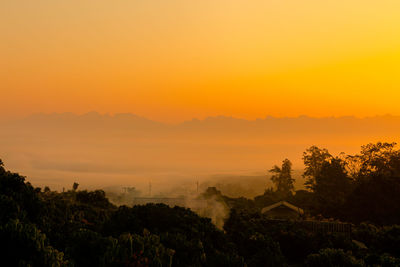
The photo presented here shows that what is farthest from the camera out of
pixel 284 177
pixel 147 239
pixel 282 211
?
pixel 284 177

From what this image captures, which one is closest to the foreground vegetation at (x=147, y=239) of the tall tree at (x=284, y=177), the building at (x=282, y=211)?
the building at (x=282, y=211)

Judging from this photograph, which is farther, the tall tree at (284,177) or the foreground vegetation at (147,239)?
the tall tree at (284,177)

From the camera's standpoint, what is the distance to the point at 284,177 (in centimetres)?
12725

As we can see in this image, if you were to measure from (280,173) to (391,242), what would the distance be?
261 feet

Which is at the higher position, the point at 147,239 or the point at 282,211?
the point at 147,239

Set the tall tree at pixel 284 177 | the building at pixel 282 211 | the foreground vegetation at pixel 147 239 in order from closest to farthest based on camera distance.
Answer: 1. the foreground vegetation at pixel 147 239
2. the building at pixel 282 211
3. the tall tree at pixel 284 177

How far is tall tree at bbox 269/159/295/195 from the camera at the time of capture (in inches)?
4983

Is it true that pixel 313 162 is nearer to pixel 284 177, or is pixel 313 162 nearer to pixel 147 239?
pixel 284 177

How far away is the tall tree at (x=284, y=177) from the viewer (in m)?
127

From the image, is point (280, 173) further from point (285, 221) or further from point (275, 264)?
point (275, 264)

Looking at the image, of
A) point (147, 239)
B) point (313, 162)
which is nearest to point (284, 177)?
point (313, 162)

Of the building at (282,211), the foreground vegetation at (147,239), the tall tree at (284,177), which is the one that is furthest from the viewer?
the tall tree at (284,177)

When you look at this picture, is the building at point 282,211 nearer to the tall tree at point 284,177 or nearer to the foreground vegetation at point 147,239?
the foreground vegetation at point 147,239

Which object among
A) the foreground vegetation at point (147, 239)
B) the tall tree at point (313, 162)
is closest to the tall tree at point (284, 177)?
the tall tree at point (313, 162)
